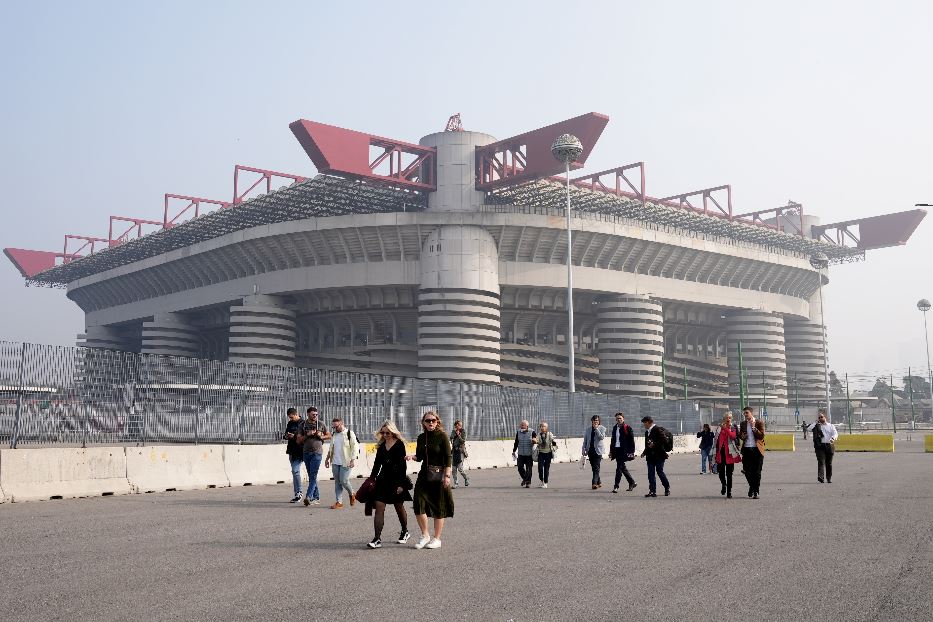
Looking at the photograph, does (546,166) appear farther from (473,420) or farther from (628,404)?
(473,420)

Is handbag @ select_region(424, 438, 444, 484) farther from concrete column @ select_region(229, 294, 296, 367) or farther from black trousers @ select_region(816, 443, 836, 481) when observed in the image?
concrete column @ select_region(229, 294, 296, 367)

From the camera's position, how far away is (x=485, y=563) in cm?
873

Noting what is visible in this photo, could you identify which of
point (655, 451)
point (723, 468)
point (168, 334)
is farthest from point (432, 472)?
point (168, 334)

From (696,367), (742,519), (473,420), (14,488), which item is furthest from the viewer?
(696,367)

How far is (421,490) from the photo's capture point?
966cm

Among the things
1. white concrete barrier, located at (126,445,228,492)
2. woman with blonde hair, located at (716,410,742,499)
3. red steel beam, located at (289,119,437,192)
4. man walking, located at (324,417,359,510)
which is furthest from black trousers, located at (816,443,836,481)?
red steel beam, located at (289,119,437,192)

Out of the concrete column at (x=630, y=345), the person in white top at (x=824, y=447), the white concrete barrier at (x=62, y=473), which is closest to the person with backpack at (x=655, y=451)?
the person in white top at (x=824, y=447)

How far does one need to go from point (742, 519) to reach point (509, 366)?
194 feet

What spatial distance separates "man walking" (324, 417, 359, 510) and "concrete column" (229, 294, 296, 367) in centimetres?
5469

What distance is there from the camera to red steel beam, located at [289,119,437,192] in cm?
5281

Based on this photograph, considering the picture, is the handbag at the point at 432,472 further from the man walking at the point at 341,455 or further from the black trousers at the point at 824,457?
the black trousers at the point at 824,457

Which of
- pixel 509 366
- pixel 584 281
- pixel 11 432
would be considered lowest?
pixel 11 432

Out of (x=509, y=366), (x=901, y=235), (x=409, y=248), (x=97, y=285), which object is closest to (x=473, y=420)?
(x=409, y=248)

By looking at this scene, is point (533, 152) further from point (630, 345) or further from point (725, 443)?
point (725, 443)
